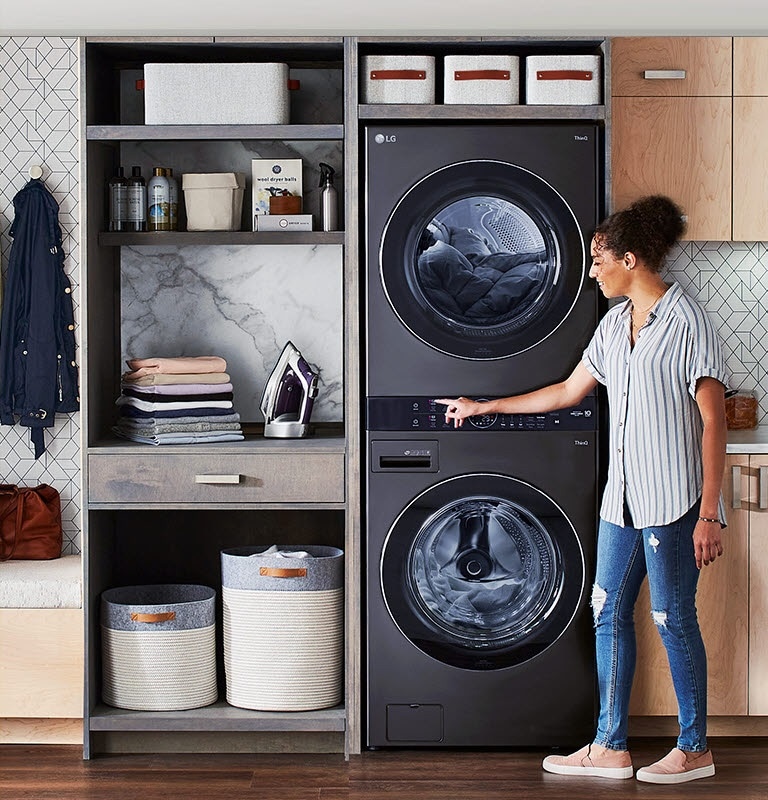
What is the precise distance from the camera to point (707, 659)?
3123mm

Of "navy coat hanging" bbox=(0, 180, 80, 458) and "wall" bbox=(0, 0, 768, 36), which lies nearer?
"wall" bbox=(0, 0, 768, 36)

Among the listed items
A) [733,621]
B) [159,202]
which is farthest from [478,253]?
[733,621]

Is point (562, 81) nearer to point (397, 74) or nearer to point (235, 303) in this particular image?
point (397, 74)

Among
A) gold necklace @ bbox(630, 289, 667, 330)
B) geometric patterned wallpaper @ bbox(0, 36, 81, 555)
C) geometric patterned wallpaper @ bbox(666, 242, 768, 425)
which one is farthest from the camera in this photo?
geometric patterned wallpaper @ bbox(666, 242, 768, 425)

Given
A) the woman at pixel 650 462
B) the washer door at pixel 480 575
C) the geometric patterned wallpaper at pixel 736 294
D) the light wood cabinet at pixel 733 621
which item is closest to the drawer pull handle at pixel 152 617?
the washer door at pixel 480 575

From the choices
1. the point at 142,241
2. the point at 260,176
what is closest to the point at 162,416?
the point at 142,241

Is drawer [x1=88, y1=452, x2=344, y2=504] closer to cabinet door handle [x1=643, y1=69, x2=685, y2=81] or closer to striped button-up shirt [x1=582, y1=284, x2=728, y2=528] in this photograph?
striped button-up shirt [x1=582, y1=284, x2=728, y2=528]

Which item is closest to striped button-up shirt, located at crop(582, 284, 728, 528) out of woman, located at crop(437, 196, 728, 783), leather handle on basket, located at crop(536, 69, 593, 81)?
woman, located at crop(437, 196, 728, 783)

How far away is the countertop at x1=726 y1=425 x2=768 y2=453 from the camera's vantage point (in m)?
3.08

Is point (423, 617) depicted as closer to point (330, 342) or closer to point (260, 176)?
point (330, 342)

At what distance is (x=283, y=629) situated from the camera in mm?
3043

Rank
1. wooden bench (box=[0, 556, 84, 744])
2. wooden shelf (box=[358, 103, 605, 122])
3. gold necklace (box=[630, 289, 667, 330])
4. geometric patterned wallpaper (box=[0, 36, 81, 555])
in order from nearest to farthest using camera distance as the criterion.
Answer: gold necklace (box=[630, 289, 667, 330]), wooden shelf (box=[358, 103, 605, 122]), wooden bench (box=[0, 556, 84, 744]), geometric patterned wallpaper (box=[0, 36, 81, 555])

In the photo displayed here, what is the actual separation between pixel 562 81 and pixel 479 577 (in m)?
1.40

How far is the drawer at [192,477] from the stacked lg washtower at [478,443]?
9.4 inches
